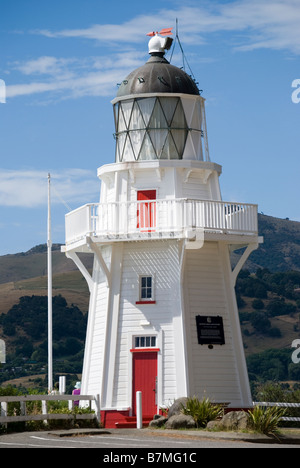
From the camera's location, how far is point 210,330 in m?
37.9

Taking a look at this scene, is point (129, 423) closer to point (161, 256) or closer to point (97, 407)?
point (97, 407)

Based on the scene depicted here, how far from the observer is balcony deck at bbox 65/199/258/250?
1457 inches

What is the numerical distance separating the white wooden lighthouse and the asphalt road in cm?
489

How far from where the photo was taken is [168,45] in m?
40.3

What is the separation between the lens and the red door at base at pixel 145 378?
3675 cm

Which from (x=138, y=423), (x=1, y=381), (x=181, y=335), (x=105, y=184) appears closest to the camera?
(x=138, y=423)

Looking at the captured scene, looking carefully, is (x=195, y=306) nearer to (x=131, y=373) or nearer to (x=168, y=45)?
(x=131, y=373)

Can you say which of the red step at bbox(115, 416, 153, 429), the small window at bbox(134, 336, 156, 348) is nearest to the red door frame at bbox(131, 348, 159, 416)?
the small window at bbox(134, 336, 156, 348)

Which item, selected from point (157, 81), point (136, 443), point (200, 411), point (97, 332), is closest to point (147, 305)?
point (97, 332)

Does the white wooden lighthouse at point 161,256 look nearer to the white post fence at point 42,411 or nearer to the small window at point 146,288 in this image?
the small window at point 146,288

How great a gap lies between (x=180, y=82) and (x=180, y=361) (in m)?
9.69

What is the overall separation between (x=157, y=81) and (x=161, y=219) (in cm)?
501

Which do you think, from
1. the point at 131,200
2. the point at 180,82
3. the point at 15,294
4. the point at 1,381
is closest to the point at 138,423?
the point at 131,200

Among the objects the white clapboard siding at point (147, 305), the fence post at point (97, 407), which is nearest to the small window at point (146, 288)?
the white clapboard siding at point (147, 305)
